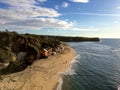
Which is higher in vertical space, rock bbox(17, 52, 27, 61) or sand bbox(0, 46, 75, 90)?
rock bbox(17, 52, 27, 61)

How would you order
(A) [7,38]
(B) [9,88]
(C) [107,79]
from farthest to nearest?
(A) [7,38]
(C) [107,79]
(B) [9,88]

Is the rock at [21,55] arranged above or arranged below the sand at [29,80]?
above

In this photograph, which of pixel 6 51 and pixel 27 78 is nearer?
pixel 27 78

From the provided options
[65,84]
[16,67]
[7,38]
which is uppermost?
[7,38]

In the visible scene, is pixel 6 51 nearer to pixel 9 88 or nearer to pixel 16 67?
pixel 16 67

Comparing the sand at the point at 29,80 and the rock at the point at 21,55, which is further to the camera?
the rock at the point at 21,55

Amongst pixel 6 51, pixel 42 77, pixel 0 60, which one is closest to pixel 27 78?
pixel 42 77

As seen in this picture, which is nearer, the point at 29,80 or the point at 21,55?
the point at 29,80

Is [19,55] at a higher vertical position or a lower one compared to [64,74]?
higher

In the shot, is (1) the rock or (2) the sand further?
(1) the rock

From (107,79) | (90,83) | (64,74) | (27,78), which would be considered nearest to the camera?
(27,78)

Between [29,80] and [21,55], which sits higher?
[21,55]
